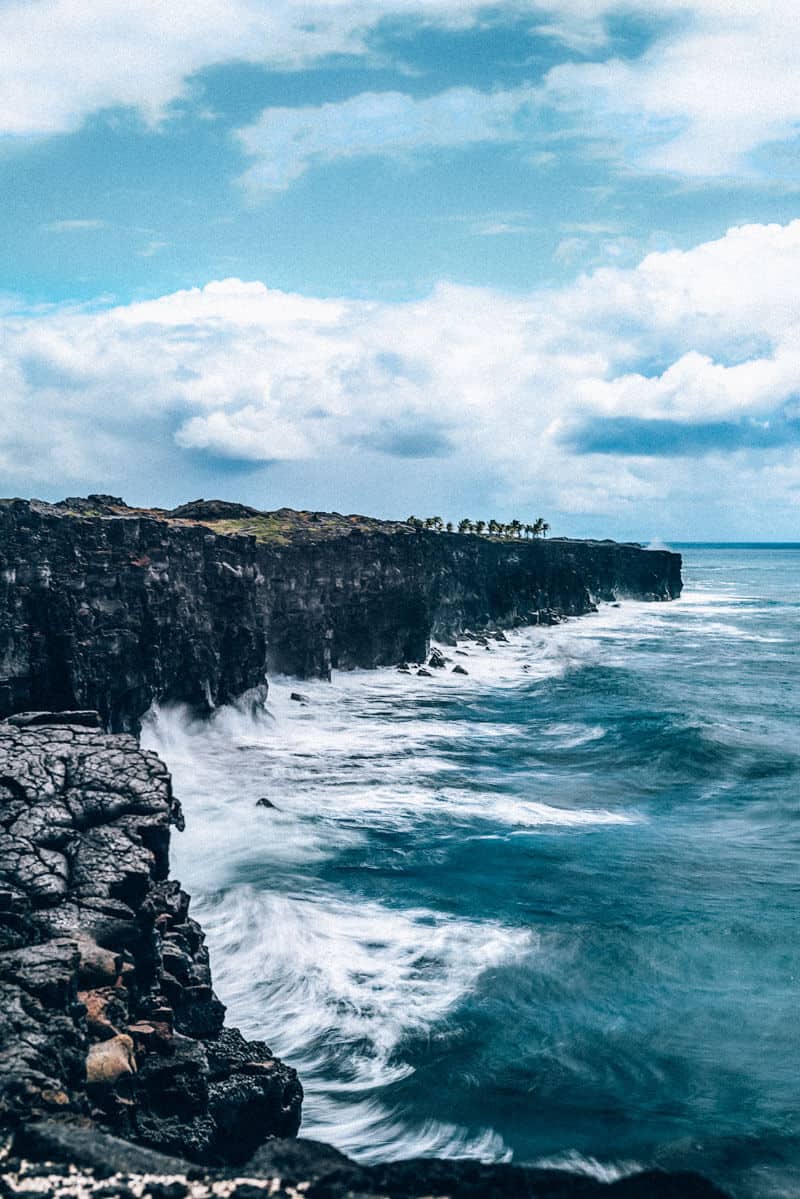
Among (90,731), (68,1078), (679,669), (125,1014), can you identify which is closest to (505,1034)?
(125,1014)

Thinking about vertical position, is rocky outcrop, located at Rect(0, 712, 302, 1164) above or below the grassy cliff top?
below

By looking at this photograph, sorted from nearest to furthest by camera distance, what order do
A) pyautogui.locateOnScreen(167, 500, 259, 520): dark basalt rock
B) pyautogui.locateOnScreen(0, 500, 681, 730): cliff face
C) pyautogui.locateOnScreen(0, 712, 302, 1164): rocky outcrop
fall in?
pyautogui.locateOnScreen(0, 712, 302, 1164): rocky outcrop < pyautogui.locateOnScreen(0, 500, 681, 730): cliff face < pyautogui.locateOnScreen(167, 500, 259, 520): dark basalt rock

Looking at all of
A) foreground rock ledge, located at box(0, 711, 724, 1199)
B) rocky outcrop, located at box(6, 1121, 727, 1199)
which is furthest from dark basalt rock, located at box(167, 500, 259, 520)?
rocky outcrop, located at box(6, 1121, 727, 1199)

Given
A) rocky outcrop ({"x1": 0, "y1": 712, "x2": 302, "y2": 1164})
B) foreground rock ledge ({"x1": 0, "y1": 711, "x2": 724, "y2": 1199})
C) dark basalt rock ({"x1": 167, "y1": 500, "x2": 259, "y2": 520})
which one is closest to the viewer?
foreground rock ledge ({"x1": 0, "y1": 711, "x2": 724, "y2": 1199})

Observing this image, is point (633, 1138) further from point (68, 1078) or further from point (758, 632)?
point (758, 632)

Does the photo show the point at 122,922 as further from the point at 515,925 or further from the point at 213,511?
the point at 213,511

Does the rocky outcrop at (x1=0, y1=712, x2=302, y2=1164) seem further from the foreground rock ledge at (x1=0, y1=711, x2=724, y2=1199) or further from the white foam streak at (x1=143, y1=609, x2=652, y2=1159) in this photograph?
the white foam streak at (x1=143, y1=609, x2=652, y2=1159)

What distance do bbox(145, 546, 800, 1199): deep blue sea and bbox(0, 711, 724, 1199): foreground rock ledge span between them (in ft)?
11.5

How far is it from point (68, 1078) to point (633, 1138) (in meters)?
11.4

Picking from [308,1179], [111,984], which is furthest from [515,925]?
[308,1179]

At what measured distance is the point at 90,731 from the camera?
26.3 meters

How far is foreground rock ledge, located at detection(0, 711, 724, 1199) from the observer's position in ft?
37.2

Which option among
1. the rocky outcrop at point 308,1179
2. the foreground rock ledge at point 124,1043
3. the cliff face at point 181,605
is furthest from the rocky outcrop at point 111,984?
the cliff face at point 181,605

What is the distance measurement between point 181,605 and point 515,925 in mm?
27168
